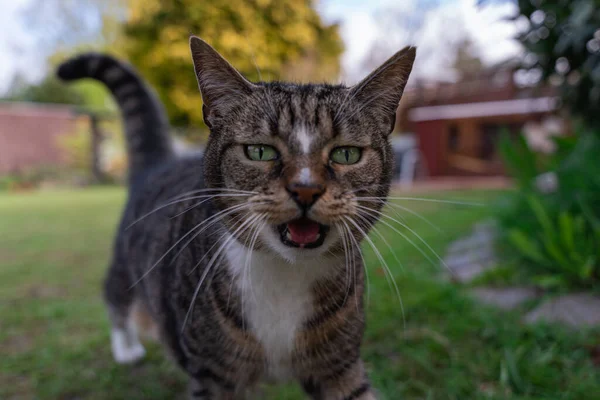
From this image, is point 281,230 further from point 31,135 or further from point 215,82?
point 31,135

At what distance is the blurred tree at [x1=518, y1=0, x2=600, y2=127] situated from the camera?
1.88 metres

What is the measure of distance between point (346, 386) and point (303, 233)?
58cm

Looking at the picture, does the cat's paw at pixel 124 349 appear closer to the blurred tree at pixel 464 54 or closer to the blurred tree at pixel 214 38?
the blurred tree at pixel 214 38

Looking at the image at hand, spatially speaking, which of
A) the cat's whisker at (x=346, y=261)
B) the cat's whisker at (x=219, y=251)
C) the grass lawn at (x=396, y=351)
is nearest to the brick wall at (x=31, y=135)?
the grass lawn at (x=396, y=351)

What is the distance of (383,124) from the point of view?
1274 mm

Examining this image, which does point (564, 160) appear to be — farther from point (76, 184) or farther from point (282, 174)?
point (76, 184)

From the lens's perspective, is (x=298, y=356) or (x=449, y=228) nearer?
(x=298, y=356)

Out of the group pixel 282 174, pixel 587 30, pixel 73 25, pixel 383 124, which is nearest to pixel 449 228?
pixel 587 30

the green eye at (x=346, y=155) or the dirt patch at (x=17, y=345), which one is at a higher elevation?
the green eye at (x=346, y=155)

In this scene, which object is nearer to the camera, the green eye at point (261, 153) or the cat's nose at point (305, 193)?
the cat's nose at point (305, 193)

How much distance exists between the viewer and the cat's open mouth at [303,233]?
3.42ft

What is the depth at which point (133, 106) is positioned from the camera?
2385 mm

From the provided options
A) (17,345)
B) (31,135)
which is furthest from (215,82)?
(31,135)

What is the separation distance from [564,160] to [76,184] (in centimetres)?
1289
